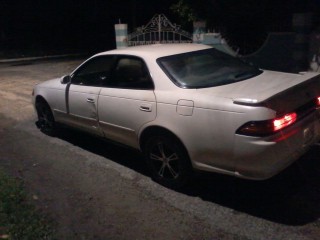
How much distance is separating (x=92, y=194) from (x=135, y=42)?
30.3ft

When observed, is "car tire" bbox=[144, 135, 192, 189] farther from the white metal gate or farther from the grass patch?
the white metal gate

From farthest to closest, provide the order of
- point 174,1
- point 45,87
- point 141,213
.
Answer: point 174,1 < point 45,87 < point 141,213

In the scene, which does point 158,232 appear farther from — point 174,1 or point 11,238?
point 174,1

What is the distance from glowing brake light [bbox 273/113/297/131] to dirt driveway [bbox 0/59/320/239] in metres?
0.90

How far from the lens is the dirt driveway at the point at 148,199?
3607 mm

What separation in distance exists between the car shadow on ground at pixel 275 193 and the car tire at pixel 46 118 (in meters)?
2.12

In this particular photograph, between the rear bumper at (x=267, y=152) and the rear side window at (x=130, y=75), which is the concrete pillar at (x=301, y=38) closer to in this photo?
the rear side window at (x=130, y=75)

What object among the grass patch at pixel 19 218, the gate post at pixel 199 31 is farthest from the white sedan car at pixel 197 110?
the gate post at pixel 199 31

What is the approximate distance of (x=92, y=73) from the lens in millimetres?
6004

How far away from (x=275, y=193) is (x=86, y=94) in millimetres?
2793

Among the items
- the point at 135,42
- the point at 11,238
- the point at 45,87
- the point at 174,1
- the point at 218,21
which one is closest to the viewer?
the point at 11,238

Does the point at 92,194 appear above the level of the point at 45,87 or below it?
below

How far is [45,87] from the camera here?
20.9 feet

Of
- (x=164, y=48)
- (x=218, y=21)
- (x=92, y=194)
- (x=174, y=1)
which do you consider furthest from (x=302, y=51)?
(x=174, y=1)
